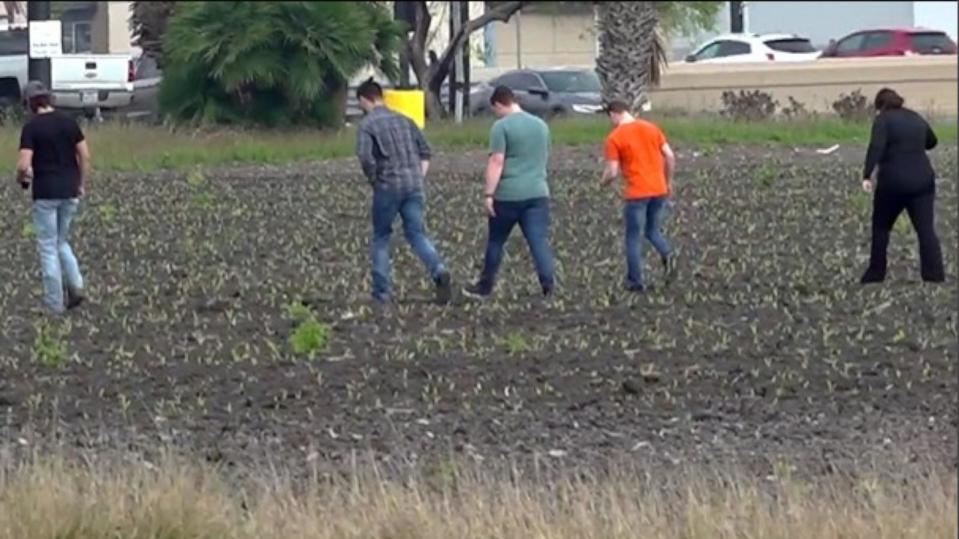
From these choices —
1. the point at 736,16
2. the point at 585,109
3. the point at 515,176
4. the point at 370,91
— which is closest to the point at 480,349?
the point at 370,91

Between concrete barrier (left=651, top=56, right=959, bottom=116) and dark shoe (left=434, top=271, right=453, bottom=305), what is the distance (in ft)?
19.3

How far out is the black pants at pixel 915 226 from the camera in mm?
14266

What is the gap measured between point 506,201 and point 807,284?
2.32 meters

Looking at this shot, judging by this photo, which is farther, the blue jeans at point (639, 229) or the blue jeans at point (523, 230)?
the blue jeans at point (639, 229)

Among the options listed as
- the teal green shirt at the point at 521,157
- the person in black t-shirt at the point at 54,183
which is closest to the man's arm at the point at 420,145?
the teal green shirt at the point at 521,157

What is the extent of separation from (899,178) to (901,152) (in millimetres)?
172

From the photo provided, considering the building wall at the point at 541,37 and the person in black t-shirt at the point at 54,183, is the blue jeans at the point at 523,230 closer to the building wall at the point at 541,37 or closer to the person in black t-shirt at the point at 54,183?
the person in black t-shirt at the point at 54,183

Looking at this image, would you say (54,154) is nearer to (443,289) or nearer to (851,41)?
(443,289)

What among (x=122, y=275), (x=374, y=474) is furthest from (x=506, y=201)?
(x=374, y=474)

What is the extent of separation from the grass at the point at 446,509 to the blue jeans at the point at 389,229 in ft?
17.1

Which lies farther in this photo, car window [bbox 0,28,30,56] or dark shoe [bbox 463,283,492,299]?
dark shoe [bbox 463,283,492,299]

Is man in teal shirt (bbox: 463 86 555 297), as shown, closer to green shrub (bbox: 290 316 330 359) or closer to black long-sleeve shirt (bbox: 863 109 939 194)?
green shrub (bbox: 290 316 330 359)

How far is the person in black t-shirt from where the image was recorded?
509 inches

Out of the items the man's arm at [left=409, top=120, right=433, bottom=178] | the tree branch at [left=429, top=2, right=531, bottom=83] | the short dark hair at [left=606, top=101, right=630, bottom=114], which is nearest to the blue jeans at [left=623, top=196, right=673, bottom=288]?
the short dark hair at [left=606, top=101, right=630, bottom=114]
